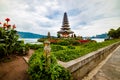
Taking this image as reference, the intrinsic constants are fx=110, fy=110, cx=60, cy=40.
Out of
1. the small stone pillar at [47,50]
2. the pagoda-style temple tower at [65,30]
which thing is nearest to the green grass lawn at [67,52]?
the small stone pillar at [47,50]

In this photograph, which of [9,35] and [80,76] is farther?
[9,35]

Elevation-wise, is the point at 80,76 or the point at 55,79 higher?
the point at 55,79

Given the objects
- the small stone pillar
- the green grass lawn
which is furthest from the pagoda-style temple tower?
the small stone pillar

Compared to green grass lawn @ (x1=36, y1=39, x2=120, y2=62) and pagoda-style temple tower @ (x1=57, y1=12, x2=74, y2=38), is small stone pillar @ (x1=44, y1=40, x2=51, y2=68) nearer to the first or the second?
green grass lawn @ (x1=36, y1=39, x2=120, y2=62)

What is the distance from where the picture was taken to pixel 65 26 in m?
37.6

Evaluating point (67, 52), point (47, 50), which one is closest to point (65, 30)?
point (67, 52)

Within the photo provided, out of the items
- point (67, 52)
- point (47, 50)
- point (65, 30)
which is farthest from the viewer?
point (65, 30)

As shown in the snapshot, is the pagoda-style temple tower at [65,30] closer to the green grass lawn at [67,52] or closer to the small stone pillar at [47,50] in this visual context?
the green grass lawn at [67,52]

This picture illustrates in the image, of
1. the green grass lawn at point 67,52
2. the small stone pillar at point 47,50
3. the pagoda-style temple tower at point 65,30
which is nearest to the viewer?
the small stone pillar at point 47,50

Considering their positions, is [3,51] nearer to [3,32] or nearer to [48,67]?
[3,32]

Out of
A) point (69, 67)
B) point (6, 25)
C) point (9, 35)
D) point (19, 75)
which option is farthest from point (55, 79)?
point (6, 25)

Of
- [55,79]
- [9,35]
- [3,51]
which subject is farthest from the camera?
[9,35]

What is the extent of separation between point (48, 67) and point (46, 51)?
39 cm

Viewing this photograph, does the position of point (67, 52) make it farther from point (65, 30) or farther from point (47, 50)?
point (65, 30)
